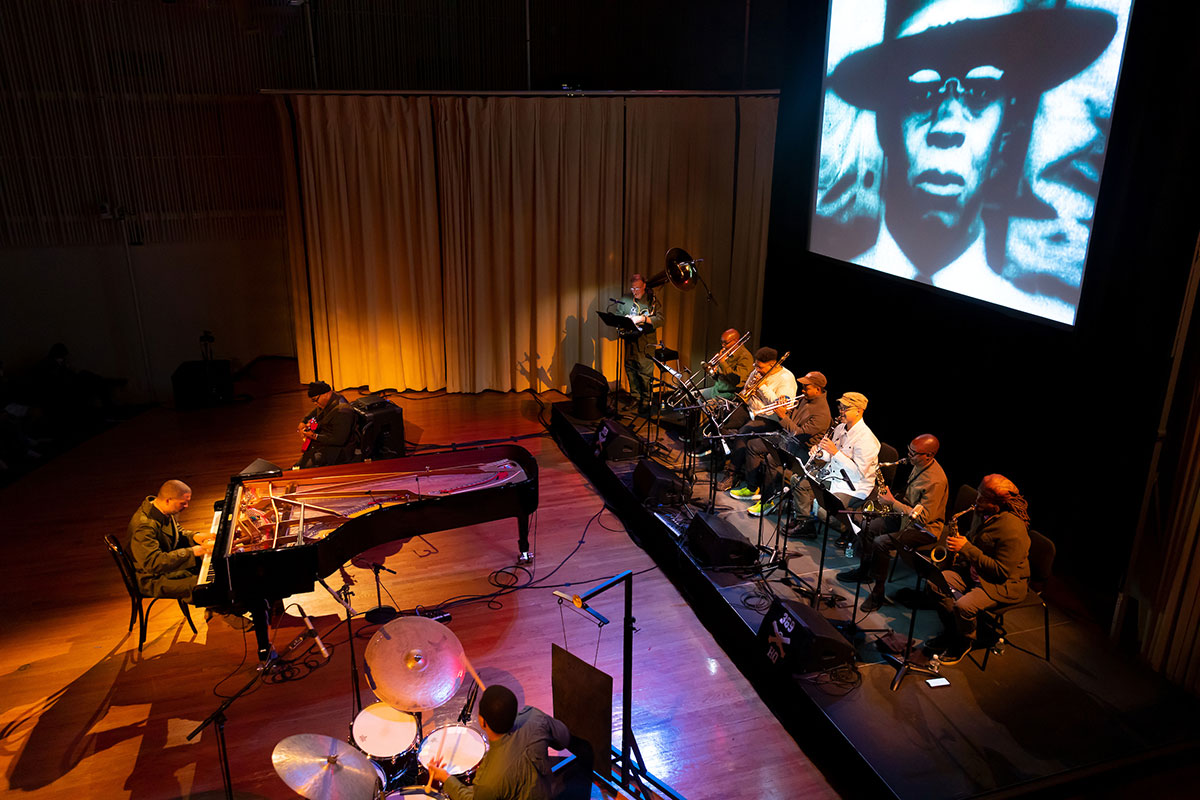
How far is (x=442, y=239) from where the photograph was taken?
9.20m

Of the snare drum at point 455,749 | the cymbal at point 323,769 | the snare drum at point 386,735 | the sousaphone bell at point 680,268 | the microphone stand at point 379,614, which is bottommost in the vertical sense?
the microphone stand at point 379,614

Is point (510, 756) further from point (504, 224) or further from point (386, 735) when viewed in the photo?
point (504, 224)

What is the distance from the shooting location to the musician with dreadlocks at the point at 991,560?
4.42 metres

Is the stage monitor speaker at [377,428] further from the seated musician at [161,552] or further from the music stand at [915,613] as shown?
the music stand at [915,613]

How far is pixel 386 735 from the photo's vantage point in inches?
141

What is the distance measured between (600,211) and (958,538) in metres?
6.06

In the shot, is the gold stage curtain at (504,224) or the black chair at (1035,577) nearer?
the black chair at (1035,577)

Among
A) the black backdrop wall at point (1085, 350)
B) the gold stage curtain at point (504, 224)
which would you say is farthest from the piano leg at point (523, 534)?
the gold stage curtain at point (504, 224)

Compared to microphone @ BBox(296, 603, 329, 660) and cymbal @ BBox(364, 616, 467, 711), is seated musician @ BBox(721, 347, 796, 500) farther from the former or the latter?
cymbal @ BBox(364, 616, 467, 711)

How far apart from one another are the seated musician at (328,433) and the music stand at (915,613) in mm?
4322

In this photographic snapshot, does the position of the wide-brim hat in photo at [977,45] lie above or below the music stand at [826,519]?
above

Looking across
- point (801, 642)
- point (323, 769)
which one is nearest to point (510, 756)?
point (323, 769)

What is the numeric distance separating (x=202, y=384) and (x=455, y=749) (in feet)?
23.1

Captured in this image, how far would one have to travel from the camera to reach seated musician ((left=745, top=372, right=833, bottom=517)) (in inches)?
232
